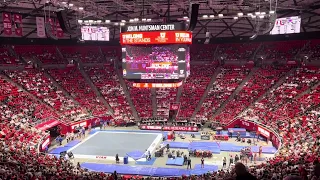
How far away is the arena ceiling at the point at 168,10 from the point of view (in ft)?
112

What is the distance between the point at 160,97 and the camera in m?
46.8

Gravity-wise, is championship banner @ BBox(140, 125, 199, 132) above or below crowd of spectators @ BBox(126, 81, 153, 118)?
below

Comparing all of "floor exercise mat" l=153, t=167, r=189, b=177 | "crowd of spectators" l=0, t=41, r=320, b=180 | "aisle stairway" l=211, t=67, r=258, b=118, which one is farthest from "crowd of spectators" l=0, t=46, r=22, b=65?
"floor exercise mat" l=153, t=167, r=189, b=177

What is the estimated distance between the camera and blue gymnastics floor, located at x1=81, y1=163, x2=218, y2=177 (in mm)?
24422

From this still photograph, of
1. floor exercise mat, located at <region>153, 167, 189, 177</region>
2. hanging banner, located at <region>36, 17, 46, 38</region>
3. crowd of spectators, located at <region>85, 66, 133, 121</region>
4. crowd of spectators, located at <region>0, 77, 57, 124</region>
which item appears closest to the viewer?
floor exercise mat, located at <region>153, 167, 189, 177</region>

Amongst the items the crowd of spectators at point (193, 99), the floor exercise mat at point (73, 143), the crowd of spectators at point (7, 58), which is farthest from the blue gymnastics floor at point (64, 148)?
the crowd of spectators at point (7, 58)

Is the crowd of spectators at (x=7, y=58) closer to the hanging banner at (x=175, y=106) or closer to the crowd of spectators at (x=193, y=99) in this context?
the crowd of spectators at (x=193, y=99)

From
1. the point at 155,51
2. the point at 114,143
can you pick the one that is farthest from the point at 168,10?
the point at 114,143

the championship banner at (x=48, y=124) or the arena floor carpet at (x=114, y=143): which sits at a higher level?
the championship banner at (x=48, y=124)

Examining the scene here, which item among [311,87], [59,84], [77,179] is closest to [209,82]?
[311,87]

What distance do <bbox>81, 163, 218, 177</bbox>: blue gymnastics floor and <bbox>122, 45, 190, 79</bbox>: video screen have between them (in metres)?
10.8

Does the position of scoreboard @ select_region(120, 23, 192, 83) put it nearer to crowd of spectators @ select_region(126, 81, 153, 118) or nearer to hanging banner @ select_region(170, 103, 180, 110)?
crowd of spectators @ select_region(126, 81, 153, 118)

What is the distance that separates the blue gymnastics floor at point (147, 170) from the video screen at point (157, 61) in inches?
427

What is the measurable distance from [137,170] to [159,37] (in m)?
13.6
